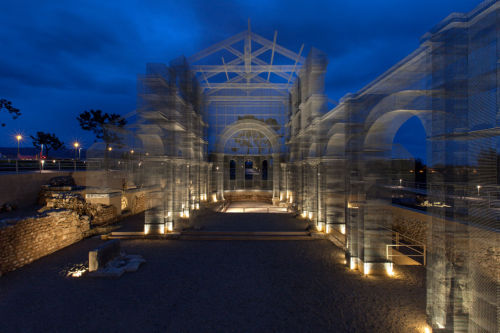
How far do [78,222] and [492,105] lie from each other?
51.2 ft

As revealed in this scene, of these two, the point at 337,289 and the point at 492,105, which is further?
the point at 337,289

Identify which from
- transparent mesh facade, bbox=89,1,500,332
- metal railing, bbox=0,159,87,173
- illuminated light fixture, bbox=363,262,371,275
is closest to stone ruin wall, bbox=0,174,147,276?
metal railing, bbox=0,159,87,173

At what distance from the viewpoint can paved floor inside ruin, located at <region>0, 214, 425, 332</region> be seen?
5.46 meters

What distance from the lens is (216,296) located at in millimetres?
6617

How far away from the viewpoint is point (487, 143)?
12.6 feet

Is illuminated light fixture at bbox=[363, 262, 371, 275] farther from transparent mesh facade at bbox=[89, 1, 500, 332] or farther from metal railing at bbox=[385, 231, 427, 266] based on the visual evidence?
metal railing at bbox=[385, 231, 427, 266]

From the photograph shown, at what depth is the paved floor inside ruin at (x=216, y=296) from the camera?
5.46 meters

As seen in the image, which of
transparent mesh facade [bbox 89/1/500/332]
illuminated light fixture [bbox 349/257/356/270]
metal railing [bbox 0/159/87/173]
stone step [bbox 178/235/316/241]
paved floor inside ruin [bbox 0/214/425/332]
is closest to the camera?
transparent mesh facade [bbox 89/1/500/332]

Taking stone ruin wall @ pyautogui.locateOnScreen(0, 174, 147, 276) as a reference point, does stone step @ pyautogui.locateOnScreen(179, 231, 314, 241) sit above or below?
below

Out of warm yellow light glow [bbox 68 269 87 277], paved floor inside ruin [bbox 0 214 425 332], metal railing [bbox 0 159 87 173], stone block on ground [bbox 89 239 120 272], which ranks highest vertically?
metal railing [bbox 0 159 87 173]

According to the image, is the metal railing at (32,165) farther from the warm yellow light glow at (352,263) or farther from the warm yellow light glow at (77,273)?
the warm yellow light glow at (352,263)

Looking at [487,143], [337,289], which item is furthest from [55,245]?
[487,143]

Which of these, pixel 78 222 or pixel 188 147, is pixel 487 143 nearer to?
pixel 188 147

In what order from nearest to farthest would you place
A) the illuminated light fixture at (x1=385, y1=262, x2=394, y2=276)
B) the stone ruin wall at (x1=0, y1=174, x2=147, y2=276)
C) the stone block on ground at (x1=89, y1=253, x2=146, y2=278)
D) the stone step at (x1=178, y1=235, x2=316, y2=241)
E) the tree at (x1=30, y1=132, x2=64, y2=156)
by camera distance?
the stone block on ground at (x1=89, y1=253, x2=146, y2=278), the illuminated light fixture at (x1=385, y1=262, x2=394, y2=276), the stone ruin wall at (x1=0, y1=174, x2=147, y2=276), the stone step at (x1=178, y1=235, x2=316, y2=241), the tree at (x1=30, y1=132, x2=64, y2=156)
